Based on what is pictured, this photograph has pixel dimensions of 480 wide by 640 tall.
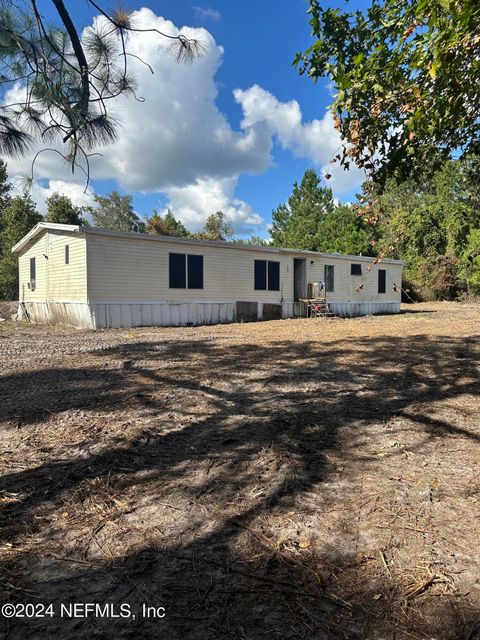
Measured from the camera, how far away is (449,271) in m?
24.4

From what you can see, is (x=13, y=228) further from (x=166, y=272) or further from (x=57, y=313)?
(x=166, y=272)

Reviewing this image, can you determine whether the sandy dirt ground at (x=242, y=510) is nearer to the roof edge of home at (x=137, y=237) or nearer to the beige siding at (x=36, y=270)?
the roof edge of home at (x=137, y=237)

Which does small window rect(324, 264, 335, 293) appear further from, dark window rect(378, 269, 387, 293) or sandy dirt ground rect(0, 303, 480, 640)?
sandy dirt ground rect(0, 303, 480, 640)

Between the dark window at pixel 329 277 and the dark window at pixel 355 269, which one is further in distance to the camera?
the dark window at pixel 355 269

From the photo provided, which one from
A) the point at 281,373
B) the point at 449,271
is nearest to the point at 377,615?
the point at 281,373

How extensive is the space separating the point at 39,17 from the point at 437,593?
4.91m

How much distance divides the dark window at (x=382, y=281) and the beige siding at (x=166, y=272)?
4.97ft

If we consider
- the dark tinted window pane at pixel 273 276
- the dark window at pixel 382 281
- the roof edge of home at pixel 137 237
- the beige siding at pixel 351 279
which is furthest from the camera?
the dark window at pixel 382 281

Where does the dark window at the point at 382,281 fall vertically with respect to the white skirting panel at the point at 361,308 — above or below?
above

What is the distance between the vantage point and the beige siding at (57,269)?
11.7 metres

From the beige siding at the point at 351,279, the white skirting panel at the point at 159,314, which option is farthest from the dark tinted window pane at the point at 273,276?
the white skirting panel at the point at 159,314

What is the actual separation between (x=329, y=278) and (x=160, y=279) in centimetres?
799

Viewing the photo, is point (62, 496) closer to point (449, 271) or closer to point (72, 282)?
point (72, 282)

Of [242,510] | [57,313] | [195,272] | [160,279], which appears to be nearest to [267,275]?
[195,272]
